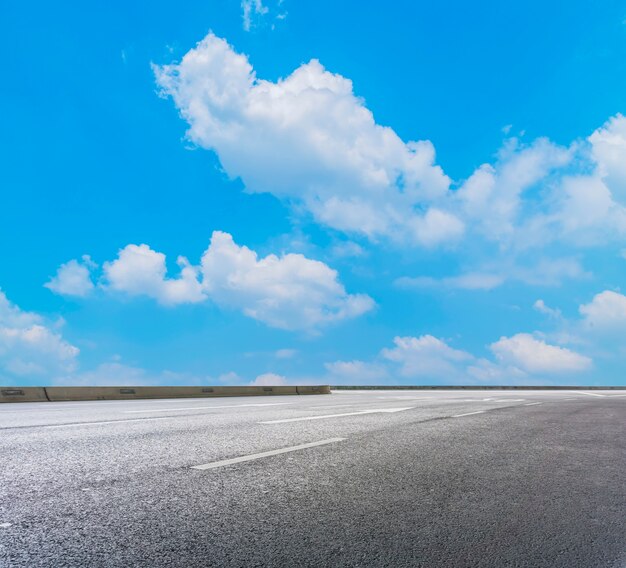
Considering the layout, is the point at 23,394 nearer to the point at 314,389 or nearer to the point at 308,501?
the point at 314,389

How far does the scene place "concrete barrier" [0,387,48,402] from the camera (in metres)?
19.2

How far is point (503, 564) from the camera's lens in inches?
112

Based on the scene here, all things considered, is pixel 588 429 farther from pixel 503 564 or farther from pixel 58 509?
pixel 58 509

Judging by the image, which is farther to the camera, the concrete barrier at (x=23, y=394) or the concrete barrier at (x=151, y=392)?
the concrete barrier at (x=151, y=392)

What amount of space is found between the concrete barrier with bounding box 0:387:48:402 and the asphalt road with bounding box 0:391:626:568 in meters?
13.7

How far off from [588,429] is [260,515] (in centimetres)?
766

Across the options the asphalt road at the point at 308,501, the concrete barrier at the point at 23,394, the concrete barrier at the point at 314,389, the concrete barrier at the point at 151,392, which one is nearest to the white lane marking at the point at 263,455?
the asphalt road at the point at 308,501

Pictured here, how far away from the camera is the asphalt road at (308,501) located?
2.93 m

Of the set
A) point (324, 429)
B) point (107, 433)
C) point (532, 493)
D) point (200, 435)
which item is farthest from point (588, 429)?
point (107, 433)

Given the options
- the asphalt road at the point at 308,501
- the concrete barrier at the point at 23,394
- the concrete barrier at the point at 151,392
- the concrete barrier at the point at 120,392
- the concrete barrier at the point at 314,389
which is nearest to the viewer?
the asphalt road at the point at 308,501

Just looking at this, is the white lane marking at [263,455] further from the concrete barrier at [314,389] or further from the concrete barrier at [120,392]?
the concrete barrier at [314,389]

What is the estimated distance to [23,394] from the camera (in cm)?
1955

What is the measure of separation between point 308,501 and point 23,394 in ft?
61.7

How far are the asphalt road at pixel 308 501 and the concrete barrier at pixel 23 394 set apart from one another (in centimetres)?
1371
